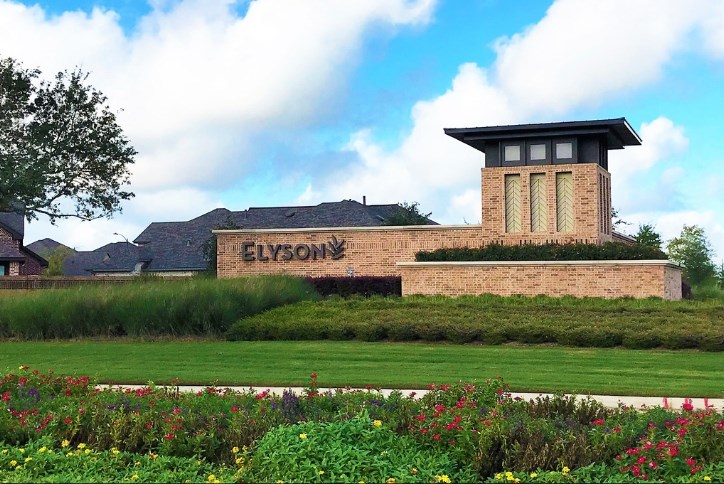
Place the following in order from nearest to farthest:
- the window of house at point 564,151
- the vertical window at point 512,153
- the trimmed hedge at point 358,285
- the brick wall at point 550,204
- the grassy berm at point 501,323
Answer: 1. the grassy berm at point 501,323
2. the brick wall at point 550,204
3. the trimmed hedge at point 358,285
4. the window of house at point 564,151
5. the vertical window at point 512,153

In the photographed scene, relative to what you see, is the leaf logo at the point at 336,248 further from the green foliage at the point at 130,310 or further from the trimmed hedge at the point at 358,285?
the green foliage at the point at 130,310

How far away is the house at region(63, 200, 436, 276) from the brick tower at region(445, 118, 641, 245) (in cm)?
1954

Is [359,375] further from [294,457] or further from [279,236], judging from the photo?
[279,236]

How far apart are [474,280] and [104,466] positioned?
70.2 ft

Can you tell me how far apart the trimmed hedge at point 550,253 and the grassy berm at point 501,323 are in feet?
11.0

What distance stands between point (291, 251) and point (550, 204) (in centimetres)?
949

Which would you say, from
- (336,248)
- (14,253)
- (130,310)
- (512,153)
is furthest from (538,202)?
(14,253)

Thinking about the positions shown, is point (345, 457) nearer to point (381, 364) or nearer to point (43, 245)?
point (381, 364)


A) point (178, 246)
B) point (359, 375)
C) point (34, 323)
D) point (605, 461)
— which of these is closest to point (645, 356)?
point (359, 375)

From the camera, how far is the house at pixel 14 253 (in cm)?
5666

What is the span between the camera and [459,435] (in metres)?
7.57

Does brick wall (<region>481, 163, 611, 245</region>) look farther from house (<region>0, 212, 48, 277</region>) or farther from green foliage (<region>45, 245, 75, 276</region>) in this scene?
green foliage (<region>45, 245, 75, 276</region>)

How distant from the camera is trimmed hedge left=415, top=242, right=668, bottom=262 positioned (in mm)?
27312

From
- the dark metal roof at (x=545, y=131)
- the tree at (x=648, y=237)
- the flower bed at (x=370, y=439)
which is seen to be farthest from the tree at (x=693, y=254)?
the flower bed at (x=370, y=439)
